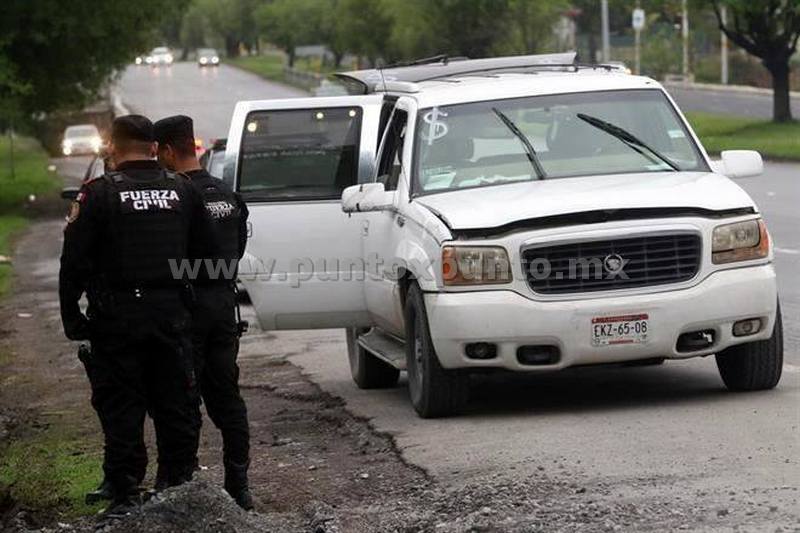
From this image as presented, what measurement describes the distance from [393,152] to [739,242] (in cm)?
275

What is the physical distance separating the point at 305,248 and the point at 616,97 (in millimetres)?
2238

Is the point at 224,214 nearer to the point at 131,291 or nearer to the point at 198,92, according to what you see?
the point at 131,291

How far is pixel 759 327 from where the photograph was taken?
988cm

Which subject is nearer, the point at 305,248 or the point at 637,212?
the point at 637,212

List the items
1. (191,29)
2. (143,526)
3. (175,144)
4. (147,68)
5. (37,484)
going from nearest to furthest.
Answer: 1. (143,526)
2. (175,144)
3. (37,484)
4. (147,68)
5. (191,29)

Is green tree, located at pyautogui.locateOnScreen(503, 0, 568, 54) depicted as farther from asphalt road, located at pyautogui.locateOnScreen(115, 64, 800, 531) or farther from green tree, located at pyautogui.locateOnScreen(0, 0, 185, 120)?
asphalt road, located at pyautogui.locateOnScreen(115, 64, 800, 531)

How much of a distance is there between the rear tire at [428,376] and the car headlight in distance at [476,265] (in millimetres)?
389

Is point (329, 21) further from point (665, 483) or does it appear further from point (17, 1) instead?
point (665, 483)

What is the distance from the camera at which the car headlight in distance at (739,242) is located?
9742mm

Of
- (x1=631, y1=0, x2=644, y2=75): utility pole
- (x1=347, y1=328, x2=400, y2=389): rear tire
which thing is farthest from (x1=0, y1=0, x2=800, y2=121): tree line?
(x1=347, y1=328, x2=400, y2=389): rear tire

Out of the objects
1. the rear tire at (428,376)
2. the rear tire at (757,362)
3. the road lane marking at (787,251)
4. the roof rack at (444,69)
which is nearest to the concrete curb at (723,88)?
the road lane marking at (787,251)

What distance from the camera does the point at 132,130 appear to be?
7.62m

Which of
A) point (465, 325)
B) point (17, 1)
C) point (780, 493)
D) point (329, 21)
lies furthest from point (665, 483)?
point (329, 21)

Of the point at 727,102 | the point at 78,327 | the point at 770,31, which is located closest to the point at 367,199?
the point at 78,327
